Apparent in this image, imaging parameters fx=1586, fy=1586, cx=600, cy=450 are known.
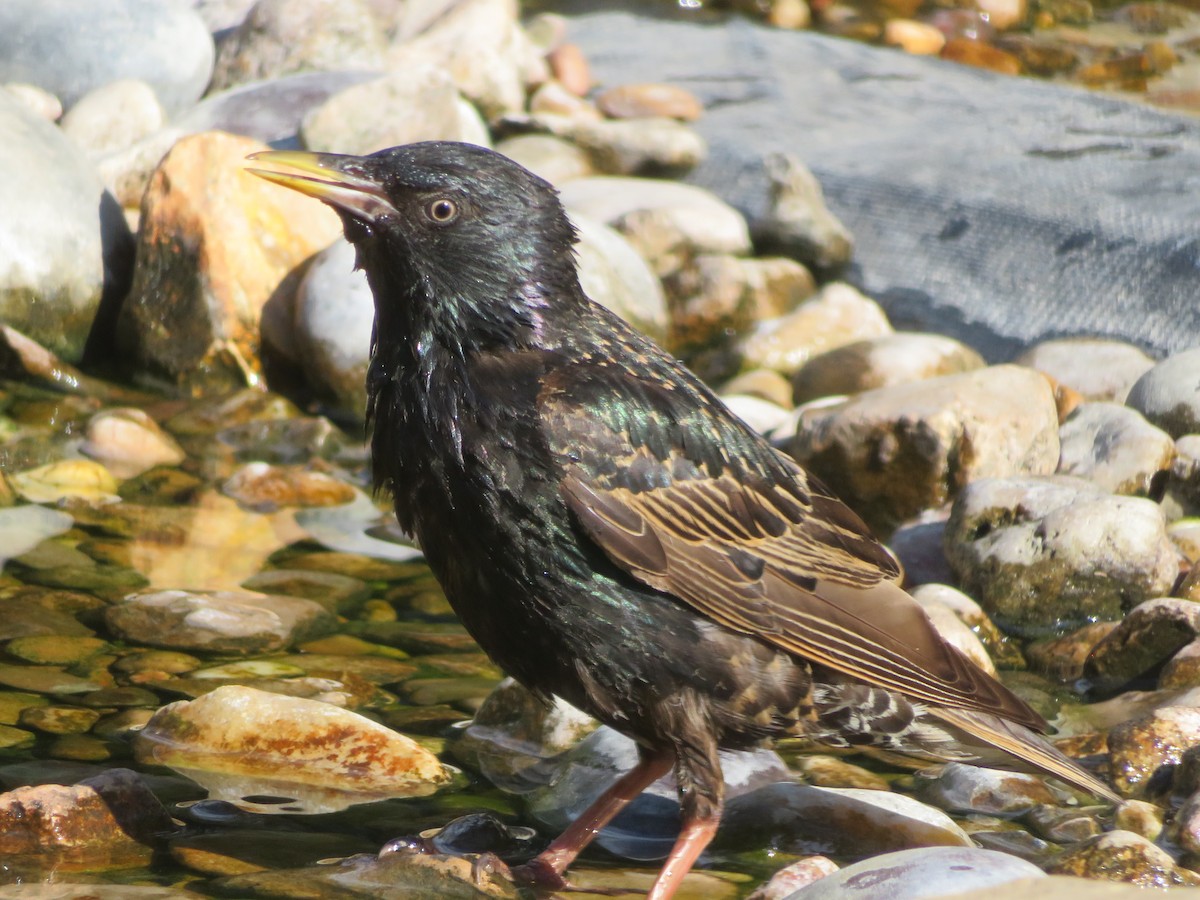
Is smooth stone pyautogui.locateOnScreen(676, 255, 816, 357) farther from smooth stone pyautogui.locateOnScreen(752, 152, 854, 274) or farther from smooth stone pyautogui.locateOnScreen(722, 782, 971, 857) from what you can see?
smooth stone pyautogui.locateOnScreen(722, 782, 971, 857)

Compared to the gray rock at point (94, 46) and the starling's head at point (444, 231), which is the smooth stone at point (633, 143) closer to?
the gray rock at point (94, 46)

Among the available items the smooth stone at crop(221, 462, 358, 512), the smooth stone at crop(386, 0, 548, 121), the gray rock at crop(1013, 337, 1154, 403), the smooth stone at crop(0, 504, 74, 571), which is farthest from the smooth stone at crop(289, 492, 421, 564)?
the smooth stone at crop(386, 0, 548, 121)

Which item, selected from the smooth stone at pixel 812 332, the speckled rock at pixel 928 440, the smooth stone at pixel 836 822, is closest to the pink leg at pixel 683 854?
the smooth stone at pixel 836 822

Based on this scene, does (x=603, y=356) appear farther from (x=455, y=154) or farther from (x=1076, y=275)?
(x=1076, y=275)

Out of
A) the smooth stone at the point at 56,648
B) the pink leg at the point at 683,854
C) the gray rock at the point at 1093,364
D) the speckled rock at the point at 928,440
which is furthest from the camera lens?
the gray rock at the point at 1093,364

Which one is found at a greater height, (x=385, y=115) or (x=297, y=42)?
(x=297, y=42)

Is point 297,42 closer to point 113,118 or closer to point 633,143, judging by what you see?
point 113,118

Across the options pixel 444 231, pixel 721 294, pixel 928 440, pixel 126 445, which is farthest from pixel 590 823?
pixel 721 294
